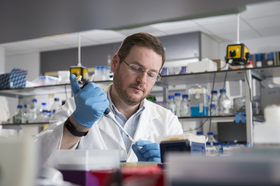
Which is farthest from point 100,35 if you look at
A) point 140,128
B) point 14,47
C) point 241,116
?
point 140,128

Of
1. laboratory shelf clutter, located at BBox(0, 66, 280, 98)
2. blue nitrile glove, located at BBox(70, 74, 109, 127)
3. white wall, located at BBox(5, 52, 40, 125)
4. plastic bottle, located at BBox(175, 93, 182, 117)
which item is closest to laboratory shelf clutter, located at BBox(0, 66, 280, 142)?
laboratory shelf clutter, located at BBox(0, 66, 280, 98)

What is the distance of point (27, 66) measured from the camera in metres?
6.15

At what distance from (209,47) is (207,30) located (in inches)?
14.8

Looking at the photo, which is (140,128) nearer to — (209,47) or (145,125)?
(145,125)

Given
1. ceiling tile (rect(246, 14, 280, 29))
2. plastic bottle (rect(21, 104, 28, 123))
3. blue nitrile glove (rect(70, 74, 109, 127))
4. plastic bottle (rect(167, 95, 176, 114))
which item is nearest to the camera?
blue nitrile glove (rect(70, 74, 109, 127))

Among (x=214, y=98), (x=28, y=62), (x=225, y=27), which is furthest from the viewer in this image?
(x=28, y=62)

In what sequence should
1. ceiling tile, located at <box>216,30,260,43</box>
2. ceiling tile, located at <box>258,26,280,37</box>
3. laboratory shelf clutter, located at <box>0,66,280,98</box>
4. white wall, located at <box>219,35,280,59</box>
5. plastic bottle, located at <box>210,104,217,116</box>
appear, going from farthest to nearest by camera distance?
white wall, located at <box>219,35,280,59</box>, ceiling tile, located at <box>216,30,260,43</box>, ceiling tile, located at <box>258,26,280,37</box>, plastic bottle, located at <box>210,104,217,116</box>, laboratory shelf clutter, located at <box>0,66,280,98</box>

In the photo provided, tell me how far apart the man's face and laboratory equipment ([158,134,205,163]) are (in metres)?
0.85

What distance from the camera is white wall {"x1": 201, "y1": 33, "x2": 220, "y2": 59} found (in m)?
4.94

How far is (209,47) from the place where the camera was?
5168mm

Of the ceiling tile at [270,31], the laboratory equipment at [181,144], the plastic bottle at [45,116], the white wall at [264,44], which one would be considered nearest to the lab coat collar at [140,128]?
the laboratory equipment at [181,144]

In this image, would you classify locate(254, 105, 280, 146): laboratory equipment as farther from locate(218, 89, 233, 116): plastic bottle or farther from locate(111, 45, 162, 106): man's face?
locate(218, 89, 233, 116): plastic bottle

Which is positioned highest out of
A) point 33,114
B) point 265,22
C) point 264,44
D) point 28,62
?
point 265,22

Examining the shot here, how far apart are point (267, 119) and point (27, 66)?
625 cm
